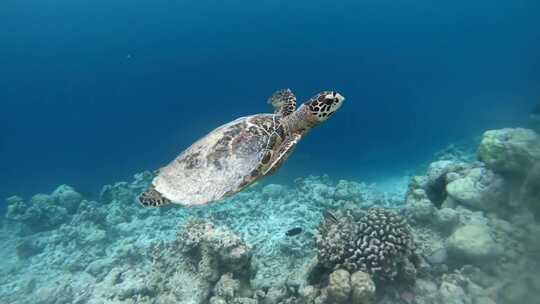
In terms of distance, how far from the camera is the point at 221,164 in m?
4.77

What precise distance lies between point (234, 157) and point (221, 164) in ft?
0.68

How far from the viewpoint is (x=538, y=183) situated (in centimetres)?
709

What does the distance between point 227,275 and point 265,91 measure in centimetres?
4846

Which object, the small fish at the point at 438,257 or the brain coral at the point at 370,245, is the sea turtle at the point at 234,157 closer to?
the brain coral at the point at 370,245

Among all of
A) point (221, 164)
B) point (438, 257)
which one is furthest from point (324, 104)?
point (438, 257)

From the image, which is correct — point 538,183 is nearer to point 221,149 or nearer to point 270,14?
point 221,149

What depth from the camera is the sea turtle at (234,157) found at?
4637 millimetres

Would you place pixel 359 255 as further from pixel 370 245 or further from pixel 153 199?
pixel 153 199

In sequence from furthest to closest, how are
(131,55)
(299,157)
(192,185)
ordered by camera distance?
(131,55) → (299,157) → (192,185)

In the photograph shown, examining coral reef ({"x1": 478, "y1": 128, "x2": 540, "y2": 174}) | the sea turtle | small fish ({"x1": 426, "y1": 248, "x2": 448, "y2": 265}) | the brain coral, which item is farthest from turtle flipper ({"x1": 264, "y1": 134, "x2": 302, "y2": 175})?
coral reef ({"x1": 478, "y1": 128, "x2": 540, "y2": 174})

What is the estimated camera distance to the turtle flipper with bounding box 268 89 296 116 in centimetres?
582

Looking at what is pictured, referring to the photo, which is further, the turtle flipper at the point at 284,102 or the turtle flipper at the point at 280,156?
the turtle flipper at the point at 284,102

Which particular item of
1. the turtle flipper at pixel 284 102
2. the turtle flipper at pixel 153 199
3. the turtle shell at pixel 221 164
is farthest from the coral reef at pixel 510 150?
the turtle flipper at pixel 153 199

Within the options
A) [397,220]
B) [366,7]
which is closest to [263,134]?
[397,220]
